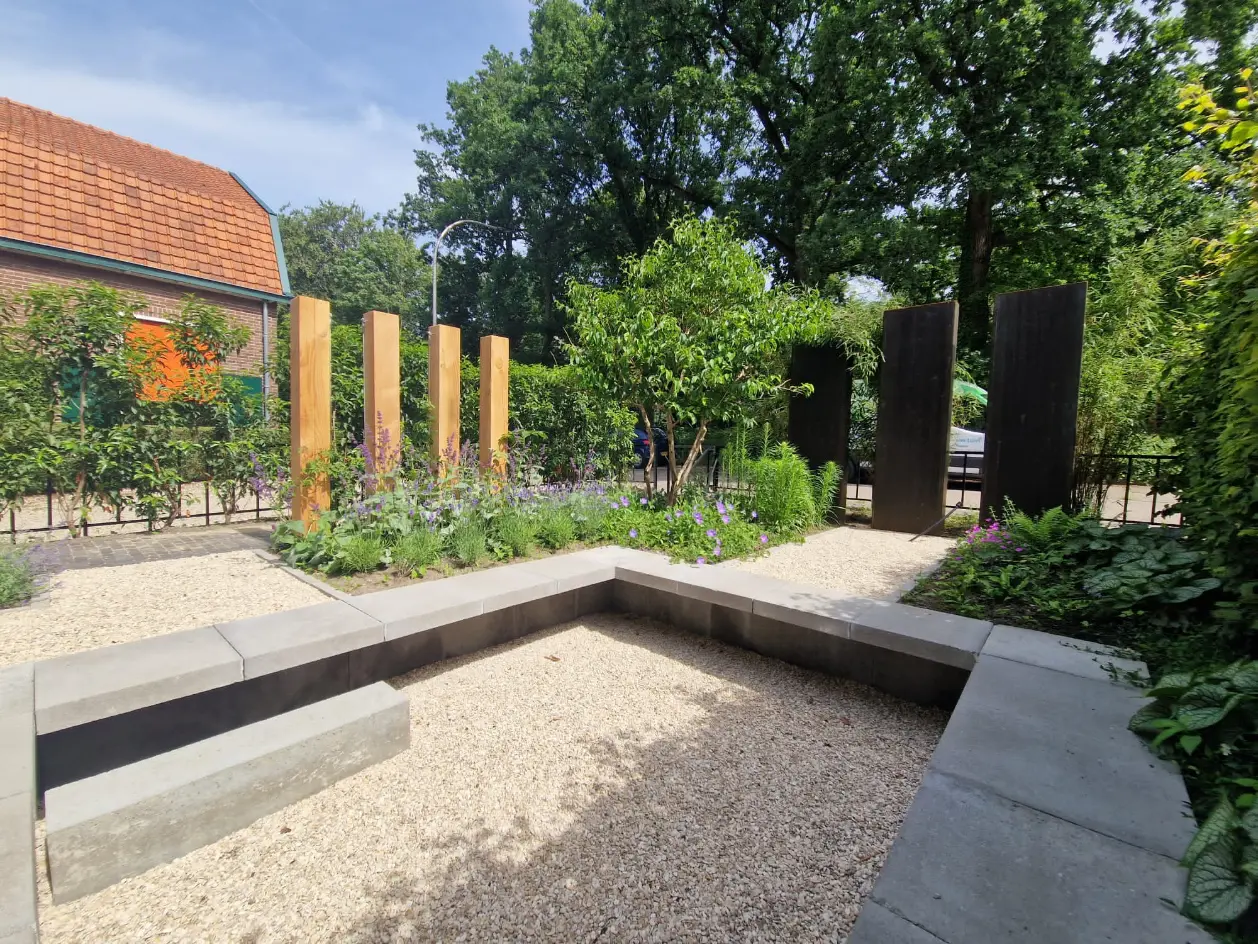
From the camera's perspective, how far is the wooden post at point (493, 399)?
5746 millimetres

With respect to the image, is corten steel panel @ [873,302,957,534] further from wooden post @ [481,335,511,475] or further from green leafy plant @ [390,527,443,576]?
green leafy plant @ [390,527,443,576]

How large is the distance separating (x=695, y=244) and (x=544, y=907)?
19.6 feet

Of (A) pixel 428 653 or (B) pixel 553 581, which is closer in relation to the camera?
(A) pixel 428 653

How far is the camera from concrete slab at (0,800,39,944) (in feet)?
4.31

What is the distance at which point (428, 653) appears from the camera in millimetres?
3547

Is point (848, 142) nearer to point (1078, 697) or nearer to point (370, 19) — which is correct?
point (370, 19)

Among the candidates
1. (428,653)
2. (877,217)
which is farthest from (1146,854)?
(877,217)

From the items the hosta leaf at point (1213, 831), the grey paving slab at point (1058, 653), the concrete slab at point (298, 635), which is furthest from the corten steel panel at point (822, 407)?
the hosta leaf at point (1213, 831)

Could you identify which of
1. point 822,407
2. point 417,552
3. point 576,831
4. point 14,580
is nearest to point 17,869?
point 576,831

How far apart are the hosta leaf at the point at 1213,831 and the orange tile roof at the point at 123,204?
14.3 m

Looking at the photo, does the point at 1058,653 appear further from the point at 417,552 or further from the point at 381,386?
the point at 381,386

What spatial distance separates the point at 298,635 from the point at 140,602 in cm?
142

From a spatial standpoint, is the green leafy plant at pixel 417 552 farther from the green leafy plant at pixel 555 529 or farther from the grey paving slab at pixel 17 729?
the grey paving slab at pixel 17 729

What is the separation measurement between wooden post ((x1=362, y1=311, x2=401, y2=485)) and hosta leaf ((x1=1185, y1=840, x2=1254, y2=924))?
16.4ft
